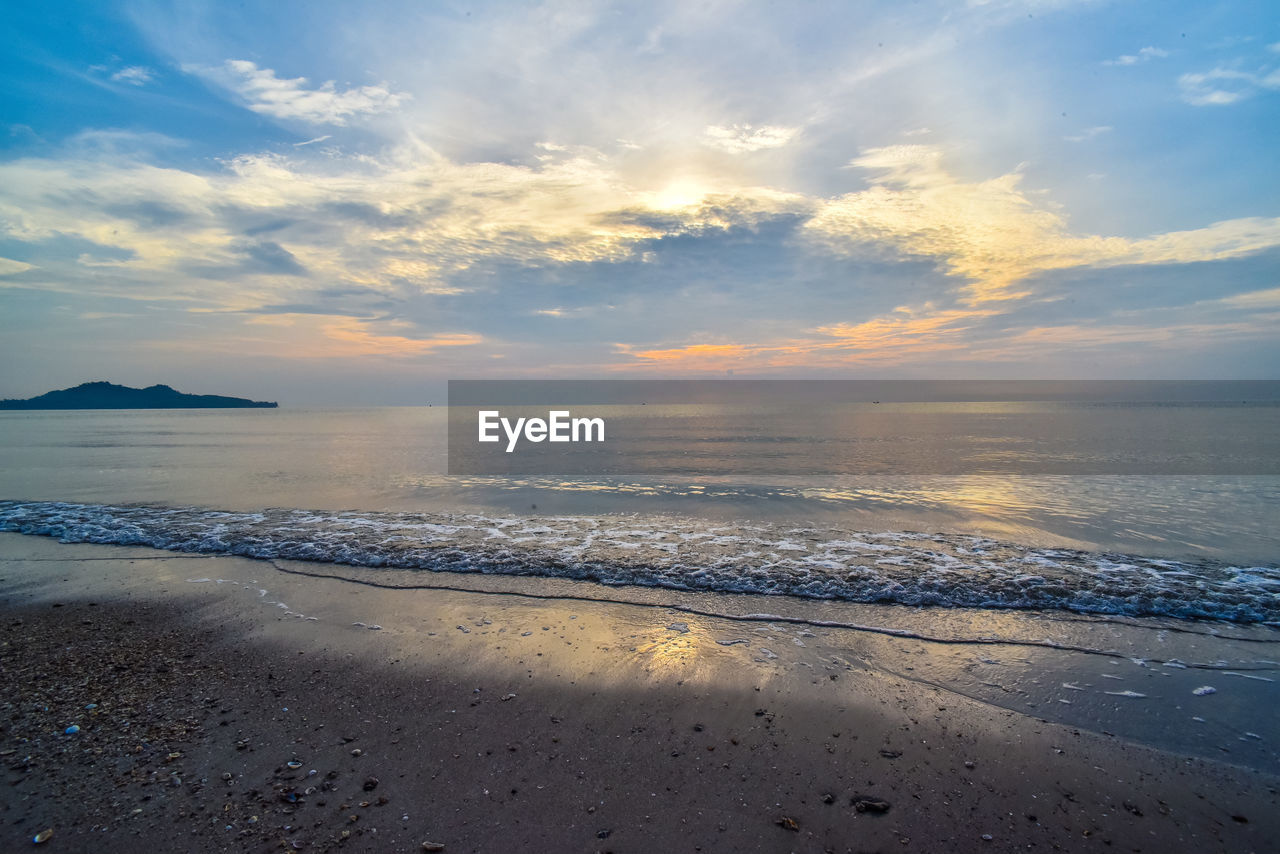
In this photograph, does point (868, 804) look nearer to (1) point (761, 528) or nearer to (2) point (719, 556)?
(2) point (719, 556)

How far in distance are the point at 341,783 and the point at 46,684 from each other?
4.53m

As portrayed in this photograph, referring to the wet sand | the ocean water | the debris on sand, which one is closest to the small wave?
the ocean water

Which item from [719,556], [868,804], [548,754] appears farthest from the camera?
[719,556]

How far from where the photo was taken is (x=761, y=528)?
15.0m

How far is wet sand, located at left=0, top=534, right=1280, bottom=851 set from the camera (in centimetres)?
412

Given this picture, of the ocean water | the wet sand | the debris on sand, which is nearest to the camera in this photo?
the wet sand

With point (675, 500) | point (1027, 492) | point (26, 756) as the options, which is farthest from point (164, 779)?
point (1027, 492)

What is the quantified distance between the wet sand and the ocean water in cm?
347

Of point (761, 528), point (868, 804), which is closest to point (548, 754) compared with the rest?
point (868, 804)

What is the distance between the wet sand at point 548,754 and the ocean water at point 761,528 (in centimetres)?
347

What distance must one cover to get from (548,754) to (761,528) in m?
10.8

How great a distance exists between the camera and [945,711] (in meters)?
5.71

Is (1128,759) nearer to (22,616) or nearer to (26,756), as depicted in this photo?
(26,756)

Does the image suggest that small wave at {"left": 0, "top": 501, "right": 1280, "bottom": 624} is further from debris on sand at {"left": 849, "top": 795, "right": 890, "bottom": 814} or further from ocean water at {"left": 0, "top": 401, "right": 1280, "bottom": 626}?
debris on sand at {"left": 849, "top": 795, "right": 890, "bottom": 814}
